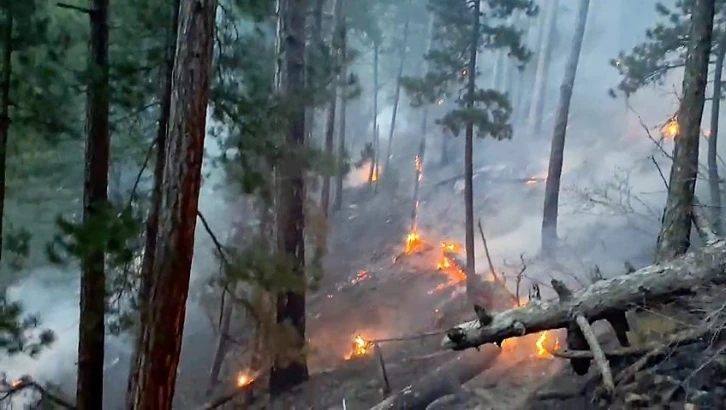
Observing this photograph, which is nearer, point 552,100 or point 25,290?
point 25,290

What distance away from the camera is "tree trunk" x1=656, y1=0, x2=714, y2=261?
Answer: 25.9 ft

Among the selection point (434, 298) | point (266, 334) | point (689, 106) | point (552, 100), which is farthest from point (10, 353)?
point (552, 100)

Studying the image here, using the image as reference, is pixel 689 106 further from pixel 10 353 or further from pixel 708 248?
pixel 10 353

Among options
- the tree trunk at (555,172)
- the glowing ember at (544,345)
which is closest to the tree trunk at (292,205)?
the glowing ember at (544,345)

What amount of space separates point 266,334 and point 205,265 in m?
18.3

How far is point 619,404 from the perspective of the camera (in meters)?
5.36

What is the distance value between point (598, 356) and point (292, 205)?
21.0 feet

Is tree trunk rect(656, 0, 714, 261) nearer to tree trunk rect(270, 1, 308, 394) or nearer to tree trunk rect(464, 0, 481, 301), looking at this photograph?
tree trunk rect(270, 1, 308, 394)

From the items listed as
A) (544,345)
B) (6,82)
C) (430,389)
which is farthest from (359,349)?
(6,82)

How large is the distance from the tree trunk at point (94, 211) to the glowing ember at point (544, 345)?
7073 mm

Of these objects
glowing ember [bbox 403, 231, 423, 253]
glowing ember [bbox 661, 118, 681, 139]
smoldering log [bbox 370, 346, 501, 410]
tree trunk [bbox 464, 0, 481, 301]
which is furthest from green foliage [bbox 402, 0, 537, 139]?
smoldering log [bbox 370, 346, 501, 410]

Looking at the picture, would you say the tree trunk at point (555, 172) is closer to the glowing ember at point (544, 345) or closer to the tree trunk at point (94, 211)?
the glowing ember at point (544, 345)

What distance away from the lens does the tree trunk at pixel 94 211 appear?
7.12 meters

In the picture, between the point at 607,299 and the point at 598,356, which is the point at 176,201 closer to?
the point at 598,356
